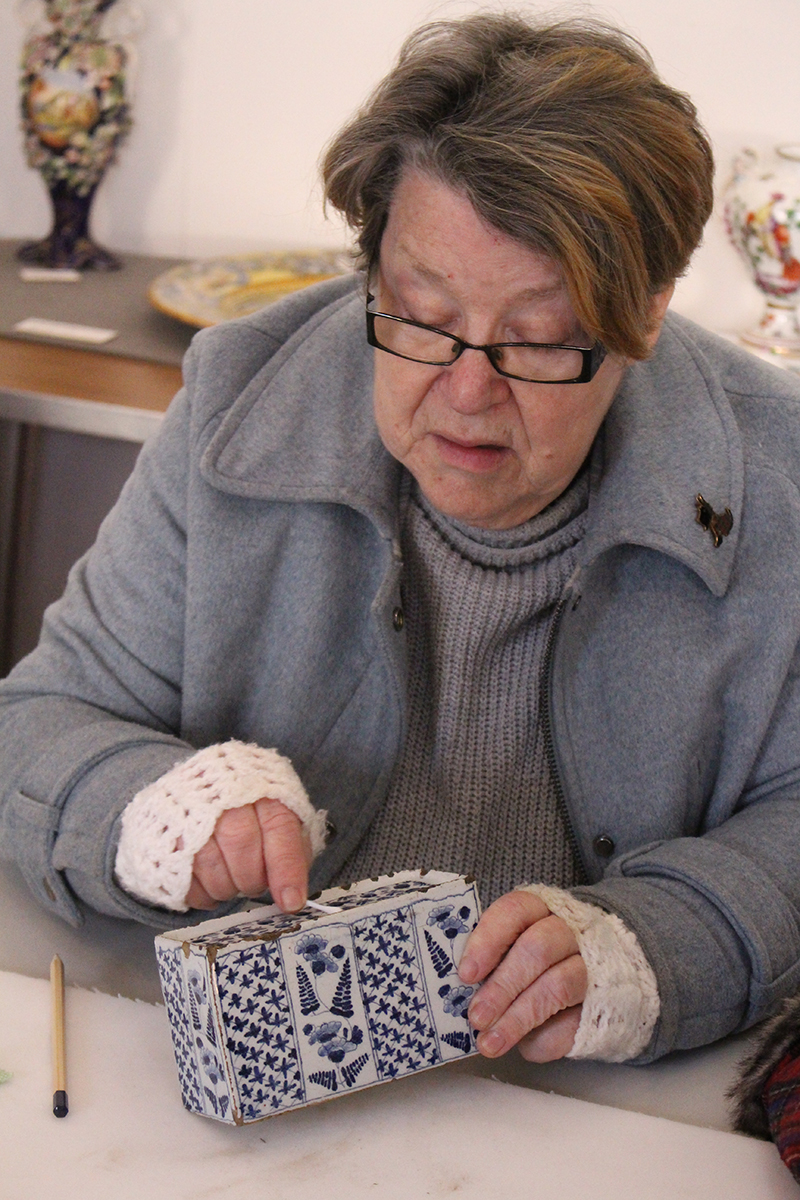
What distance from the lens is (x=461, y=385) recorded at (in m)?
1.07

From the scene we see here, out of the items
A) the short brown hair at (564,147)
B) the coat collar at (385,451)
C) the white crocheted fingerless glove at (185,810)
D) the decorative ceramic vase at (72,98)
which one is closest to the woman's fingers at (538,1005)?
the white crocheted fingerless glove at (185,810)

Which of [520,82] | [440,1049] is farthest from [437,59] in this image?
[440,1049]

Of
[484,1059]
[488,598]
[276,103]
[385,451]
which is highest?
[276,103]

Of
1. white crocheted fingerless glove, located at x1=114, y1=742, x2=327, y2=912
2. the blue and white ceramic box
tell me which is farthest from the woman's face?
the blue and white ceramic box

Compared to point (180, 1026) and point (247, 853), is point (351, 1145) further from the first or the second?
point (247, 853)

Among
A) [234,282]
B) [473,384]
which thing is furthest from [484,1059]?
[234,282]

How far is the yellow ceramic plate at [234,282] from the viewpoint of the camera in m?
2.11

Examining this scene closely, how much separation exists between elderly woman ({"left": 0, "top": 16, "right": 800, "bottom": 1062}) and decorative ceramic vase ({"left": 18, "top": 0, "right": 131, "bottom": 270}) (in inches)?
51.2

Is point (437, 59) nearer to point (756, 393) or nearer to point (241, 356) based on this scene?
point (241, 356)

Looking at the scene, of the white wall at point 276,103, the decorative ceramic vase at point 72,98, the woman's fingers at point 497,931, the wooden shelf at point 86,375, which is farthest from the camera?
the decorative ceramic vase at point 72,98

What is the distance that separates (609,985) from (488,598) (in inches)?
17.5

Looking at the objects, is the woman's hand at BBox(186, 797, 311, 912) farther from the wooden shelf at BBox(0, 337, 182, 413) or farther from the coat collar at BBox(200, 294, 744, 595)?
the wooden shelf at BBox(0, 337, 182, 413)

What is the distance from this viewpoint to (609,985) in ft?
3.03

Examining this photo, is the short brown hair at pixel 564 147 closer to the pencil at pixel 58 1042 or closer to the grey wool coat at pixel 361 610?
the grey wool coat at pixel 361 610
